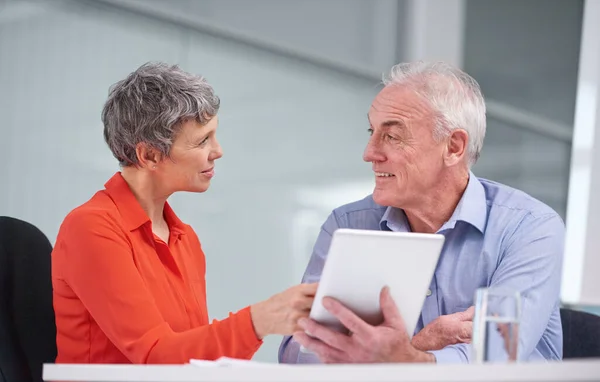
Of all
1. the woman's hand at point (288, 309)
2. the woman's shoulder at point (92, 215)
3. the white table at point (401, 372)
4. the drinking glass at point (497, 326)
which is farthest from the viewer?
the woman's shoulder at point (92, 215)

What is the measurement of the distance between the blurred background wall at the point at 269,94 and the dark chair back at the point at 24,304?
1453 millimetres

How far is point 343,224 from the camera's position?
218 centimetres

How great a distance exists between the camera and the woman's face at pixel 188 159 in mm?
2002

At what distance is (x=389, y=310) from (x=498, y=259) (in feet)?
2.17

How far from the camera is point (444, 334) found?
182 centimetres

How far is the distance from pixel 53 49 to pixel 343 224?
187cm

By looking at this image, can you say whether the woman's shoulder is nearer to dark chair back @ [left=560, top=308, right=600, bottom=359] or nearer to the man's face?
the man's face

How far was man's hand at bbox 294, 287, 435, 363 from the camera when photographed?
144 centimetres

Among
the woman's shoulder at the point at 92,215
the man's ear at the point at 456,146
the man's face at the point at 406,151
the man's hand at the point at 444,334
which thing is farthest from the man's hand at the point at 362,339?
the man's ear at the point at 456,146

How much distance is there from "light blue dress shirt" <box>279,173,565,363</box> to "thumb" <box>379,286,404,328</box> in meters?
0.43

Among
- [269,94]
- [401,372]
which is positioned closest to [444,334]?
[401,372]

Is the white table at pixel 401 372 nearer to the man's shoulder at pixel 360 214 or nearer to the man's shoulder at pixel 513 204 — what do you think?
the man's shoulder at pixel 513 204

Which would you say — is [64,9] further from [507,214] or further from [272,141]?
[507,214]

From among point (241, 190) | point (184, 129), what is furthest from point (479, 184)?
point (241, 190)
